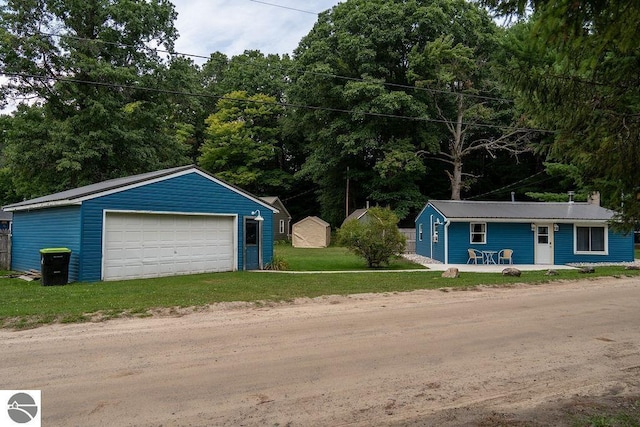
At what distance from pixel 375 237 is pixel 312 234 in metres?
19.1

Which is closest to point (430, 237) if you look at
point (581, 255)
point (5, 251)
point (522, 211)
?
point (522, 211)

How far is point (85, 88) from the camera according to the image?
27000 mm

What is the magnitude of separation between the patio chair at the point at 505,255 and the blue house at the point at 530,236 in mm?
140

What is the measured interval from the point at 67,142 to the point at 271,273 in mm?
17596

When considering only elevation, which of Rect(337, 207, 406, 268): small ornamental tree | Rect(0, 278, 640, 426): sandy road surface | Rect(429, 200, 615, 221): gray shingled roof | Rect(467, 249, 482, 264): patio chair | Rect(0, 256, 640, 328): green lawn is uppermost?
Rect(429, 200, 615, 221): gray shingled roof

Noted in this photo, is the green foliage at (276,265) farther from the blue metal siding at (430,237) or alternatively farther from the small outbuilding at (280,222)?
the small outbuilding at (280,222)

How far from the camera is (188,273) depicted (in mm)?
15648

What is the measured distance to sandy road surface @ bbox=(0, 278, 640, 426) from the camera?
13.4 feet

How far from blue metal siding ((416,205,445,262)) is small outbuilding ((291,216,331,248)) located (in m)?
10.8

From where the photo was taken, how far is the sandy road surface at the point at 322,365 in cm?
409

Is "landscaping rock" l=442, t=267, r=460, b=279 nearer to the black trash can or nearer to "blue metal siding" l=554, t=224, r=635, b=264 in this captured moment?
"blue metal siding" l=554, t=224, r=635, b=264

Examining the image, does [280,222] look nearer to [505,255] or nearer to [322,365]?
[505,255]

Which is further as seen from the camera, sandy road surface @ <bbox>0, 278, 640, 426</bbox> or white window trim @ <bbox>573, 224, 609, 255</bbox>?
white window trim @ <bbox>573, 224, 609, 255</bbox>

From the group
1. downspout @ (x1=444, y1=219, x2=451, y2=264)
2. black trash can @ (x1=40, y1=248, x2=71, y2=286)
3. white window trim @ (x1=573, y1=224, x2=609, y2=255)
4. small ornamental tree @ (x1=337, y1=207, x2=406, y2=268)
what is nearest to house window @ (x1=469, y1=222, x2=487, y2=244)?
downspout @ (x1=444, y1=219, x2=451, y2=264)
